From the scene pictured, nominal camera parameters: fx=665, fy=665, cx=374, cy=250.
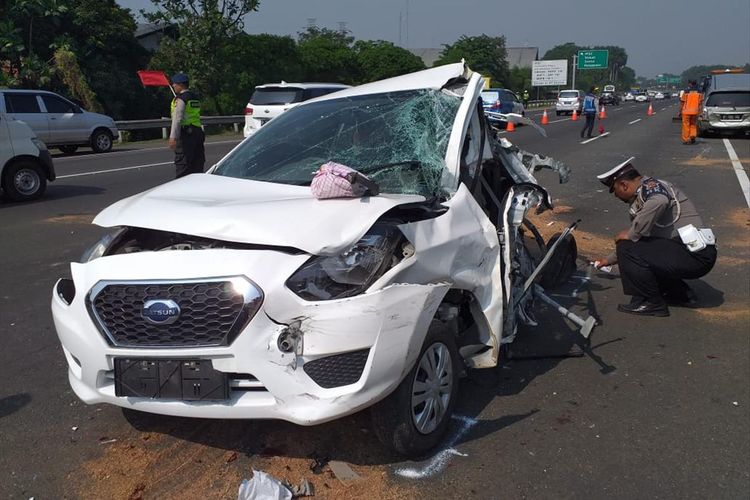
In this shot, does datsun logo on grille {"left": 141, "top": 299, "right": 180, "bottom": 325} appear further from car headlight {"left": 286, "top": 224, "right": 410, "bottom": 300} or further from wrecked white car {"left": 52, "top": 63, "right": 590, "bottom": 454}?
car headlight {"left": 286, "top": 224, "right": 410, "bottom": 300}

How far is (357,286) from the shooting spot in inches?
112

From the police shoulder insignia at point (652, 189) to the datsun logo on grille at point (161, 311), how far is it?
3806 mm

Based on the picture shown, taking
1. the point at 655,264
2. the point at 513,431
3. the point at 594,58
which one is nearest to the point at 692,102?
the point at 655,264

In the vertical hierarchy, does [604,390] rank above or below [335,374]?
below

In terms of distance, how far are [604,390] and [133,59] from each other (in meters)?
35.5

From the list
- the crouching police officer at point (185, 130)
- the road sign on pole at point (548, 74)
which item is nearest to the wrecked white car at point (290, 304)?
the crouching police officer at point (185, 130)

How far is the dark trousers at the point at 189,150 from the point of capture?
8.79 meters

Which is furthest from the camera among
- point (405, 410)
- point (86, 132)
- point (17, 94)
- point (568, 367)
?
point (86, 132)

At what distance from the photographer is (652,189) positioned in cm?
512

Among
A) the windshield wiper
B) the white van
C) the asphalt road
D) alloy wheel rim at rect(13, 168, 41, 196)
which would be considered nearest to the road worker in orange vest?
the asphalt road

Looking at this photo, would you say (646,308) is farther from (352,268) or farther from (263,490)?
(263,490)

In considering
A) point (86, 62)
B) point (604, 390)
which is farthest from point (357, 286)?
→ point (86, 62)

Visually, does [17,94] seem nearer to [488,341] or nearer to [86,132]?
[86,132]

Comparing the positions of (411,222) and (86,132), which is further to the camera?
(86,132)
